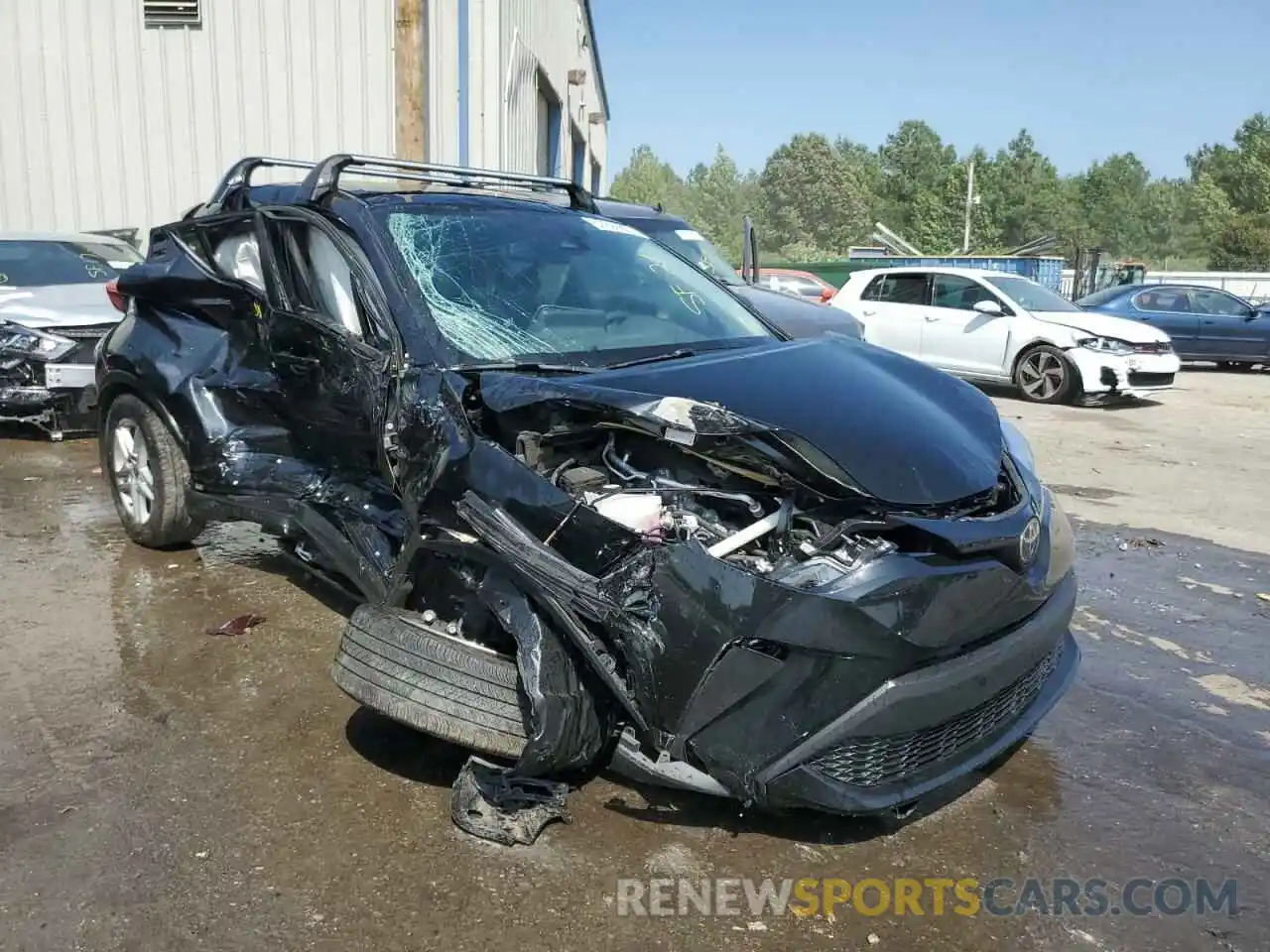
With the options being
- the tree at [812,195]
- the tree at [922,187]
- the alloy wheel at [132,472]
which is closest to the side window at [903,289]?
the alloy wheel at [132,472]

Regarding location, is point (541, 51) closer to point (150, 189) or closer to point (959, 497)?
point (150, 189)

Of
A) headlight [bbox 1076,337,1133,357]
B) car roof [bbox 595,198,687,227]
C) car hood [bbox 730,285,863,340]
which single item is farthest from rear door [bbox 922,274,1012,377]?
car roof [bbox 595,198,687,227]

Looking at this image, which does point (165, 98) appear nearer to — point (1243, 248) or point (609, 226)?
point (609, 226)

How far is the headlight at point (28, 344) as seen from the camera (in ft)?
24.3

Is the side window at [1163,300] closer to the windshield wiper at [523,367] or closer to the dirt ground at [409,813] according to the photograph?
the dirt ground at [409,813]

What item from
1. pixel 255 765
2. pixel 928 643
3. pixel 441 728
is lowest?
pixel 255 765

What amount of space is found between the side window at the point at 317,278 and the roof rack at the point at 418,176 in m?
0.17

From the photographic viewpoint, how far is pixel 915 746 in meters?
2.60

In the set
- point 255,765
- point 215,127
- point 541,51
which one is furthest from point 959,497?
point 541,51

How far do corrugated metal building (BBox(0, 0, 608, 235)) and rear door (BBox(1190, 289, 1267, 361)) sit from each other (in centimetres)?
1112

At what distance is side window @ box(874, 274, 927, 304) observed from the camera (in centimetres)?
1290

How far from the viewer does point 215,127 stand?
12422mm

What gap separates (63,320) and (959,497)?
23.5 ft

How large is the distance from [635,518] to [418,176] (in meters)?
2.66
